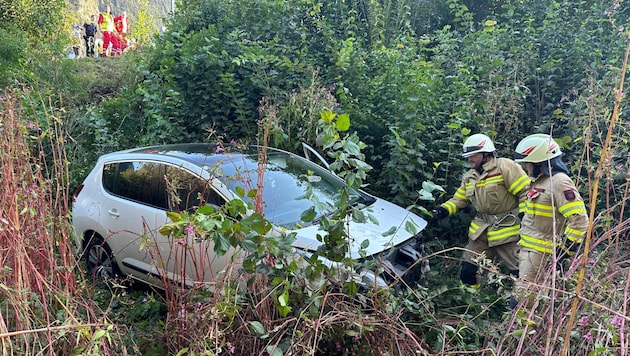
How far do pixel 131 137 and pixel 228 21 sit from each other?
2.72 metres

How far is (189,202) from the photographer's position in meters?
4.23

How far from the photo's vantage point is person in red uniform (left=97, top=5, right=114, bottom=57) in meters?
15.2

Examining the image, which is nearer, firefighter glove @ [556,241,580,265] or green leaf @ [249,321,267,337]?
green leaf @ [249,321,267,337]

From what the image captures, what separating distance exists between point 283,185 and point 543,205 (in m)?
2.20

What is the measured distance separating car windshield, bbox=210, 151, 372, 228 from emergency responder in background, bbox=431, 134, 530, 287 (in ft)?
3.44

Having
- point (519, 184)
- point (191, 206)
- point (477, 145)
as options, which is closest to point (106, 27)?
point (191, 206)

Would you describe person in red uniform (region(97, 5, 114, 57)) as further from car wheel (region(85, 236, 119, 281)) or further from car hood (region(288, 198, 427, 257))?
car hood (region(288, 198, 427, 257))

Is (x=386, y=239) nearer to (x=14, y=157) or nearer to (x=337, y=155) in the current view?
(x=337, y=155)

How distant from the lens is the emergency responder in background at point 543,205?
361cm

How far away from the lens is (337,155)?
2596 mm

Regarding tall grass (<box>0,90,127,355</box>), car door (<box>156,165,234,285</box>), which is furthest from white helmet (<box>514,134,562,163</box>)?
tall grass (<box>0,90,127,355</box>)

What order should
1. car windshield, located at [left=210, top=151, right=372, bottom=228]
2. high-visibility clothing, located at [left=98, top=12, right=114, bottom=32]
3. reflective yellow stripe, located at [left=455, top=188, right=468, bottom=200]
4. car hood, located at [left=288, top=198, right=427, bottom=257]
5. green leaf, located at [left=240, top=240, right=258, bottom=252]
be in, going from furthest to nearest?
1. high-visibility clothing, located at [left=98, top=12, right=114, bottom=32]
2. reflective yellow stripe, located at [left=455, top=188, right=468, bottom=200]
3. car windshield, located at [left=210, top=151, right=372, bottom=228]
4. car hood, located at [left=288, top=198, right=427, bottom=257]
5. green leaf, located at [left=240, top=240, right=258, bottom=252]

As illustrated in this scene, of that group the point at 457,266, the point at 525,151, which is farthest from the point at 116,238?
the point at 525,151

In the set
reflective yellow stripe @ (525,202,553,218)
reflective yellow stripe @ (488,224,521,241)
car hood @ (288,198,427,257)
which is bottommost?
reflective yellow stripe @ (488,224,521,241)
